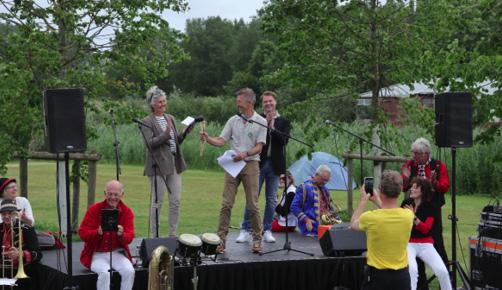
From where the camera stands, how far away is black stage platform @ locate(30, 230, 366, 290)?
700 centimetres

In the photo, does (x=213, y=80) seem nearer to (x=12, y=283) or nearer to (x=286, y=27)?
(x=286, y=27)

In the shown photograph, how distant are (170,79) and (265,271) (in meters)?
55.9

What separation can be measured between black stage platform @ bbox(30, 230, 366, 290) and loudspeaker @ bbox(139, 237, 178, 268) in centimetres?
13

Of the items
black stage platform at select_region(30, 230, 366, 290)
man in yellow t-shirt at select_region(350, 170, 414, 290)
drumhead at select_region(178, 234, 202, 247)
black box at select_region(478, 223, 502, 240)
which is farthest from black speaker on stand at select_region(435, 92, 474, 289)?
A: drumhead at select_region(178, 234, 202, 247)

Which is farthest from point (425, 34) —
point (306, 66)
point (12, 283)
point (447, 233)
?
point (12, 283)

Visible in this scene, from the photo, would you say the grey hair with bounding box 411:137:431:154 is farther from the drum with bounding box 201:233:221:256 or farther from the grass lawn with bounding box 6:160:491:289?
the drum with bounding box 201:233:221:256

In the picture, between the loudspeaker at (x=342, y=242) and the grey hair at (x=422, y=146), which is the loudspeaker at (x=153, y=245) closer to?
the loudspeaker at (x=342, y=242)

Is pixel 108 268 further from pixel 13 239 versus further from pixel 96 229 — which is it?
pixel 13 239

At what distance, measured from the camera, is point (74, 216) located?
10.5 m

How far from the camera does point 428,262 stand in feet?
21.8

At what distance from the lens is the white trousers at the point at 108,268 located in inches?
256

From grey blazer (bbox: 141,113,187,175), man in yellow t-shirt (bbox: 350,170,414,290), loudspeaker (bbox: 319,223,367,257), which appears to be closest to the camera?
man in yellow t-shirt (bbox: 350,170,414,290)

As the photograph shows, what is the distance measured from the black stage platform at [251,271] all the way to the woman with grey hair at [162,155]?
2.17 ft

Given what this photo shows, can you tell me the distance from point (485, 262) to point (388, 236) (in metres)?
2.54
